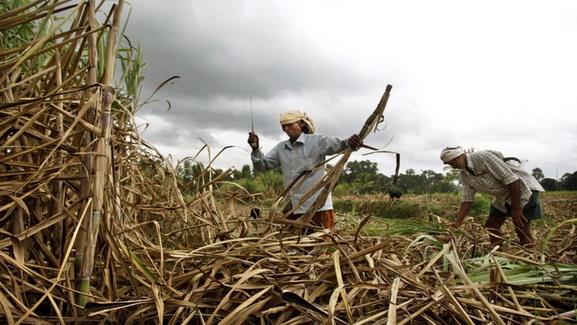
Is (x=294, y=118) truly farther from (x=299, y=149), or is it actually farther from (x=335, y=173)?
(x=335, y=173)

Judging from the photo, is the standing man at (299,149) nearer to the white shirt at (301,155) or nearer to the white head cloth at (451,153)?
the white shirt at (301,155)

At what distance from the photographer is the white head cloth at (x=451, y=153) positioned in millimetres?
3402

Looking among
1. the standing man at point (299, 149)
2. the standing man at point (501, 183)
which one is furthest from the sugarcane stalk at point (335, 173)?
the standing man at point (501, 183)

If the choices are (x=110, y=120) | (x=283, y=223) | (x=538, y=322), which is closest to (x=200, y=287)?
(x=283, y=223)

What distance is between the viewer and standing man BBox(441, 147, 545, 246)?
321 centimetres

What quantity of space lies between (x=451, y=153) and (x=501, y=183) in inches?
19.5

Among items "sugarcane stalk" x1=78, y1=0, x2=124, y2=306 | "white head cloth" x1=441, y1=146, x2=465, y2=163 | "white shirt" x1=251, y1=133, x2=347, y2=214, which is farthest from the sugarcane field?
"white head cloth" x1=441, y1=146, x2=465, y2=163

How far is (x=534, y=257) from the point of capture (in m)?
1.42

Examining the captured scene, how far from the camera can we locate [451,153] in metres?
3.41

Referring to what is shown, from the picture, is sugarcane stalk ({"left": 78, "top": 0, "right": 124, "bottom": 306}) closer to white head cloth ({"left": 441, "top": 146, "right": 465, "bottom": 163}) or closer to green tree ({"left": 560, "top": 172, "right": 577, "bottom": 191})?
white head cloth ({"left": 441, "top": 146, "right": 465, "bottom": 163})

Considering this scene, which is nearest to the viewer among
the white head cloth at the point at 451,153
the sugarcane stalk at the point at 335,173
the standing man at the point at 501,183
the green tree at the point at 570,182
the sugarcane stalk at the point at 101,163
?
the sugarcane stalk at the point at 101,163

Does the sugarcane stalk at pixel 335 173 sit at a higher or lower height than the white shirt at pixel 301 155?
lower

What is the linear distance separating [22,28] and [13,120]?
0.44 metres

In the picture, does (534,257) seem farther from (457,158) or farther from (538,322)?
(457,158)
